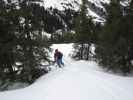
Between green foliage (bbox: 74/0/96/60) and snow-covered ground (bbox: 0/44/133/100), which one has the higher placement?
green foliage (bbox: 74/0/96/60)

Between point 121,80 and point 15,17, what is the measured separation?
10.4 metres

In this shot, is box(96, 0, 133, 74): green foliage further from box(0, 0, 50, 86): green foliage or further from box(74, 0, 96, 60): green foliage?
A: box(74, 0, 96, 60): green foliage

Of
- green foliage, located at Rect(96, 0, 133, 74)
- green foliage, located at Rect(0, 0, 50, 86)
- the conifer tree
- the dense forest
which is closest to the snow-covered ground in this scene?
green foliage, located at Rect(0, 0, 50, 86)

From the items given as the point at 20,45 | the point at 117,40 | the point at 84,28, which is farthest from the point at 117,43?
the point at 84,28

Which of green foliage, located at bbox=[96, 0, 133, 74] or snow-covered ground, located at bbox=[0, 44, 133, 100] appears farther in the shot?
green foliage, located at bbox=[96, 0, 133, 74]

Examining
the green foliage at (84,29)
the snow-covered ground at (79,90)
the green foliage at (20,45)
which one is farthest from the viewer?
the green foliage at (84,29)

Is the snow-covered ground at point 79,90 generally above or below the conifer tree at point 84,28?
below

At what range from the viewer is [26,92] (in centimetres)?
1458

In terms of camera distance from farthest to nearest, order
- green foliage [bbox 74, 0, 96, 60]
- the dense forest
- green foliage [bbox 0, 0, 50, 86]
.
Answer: green foliage [bbox 74, 0, 96, 60] → the dense forest → green foliage [bbox 0, 0, 50, 86]

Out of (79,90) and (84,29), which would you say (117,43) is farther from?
(84,29)

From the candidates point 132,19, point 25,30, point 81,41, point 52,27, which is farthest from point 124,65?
point 52,27

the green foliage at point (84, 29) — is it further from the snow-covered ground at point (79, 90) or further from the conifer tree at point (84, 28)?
the snow-covered ground at point (79, 90)

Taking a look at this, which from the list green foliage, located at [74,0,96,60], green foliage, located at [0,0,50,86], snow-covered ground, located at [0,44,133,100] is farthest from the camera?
green foliage, located at [74,0,96,60]

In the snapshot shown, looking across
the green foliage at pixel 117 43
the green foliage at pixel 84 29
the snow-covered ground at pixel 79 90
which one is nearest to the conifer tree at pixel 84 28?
the green foliage at pixel 84 29
